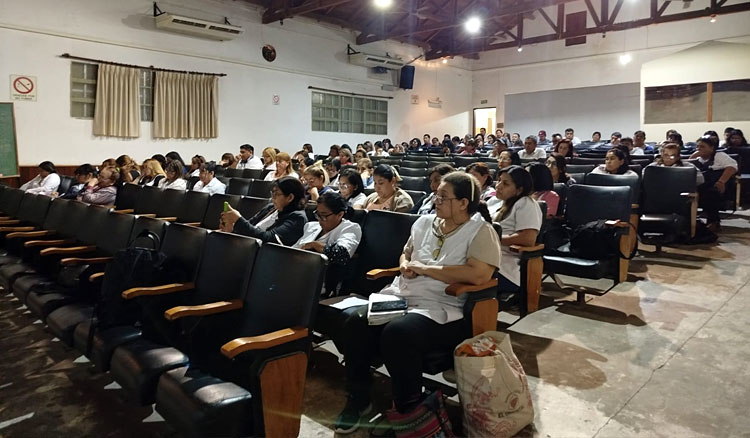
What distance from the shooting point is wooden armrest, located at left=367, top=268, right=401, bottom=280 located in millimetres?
2494

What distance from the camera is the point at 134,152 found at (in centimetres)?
939

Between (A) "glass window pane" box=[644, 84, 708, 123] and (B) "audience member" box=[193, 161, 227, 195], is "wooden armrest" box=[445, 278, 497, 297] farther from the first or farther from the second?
(A) "glass window pane" box=[644, 84, 708, 123]

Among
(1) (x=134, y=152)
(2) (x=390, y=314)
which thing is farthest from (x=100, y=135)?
(2) (x=390, y=314)

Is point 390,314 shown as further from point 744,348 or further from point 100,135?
point 100,135

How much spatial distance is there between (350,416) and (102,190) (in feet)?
15.2

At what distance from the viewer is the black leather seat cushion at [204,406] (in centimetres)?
162

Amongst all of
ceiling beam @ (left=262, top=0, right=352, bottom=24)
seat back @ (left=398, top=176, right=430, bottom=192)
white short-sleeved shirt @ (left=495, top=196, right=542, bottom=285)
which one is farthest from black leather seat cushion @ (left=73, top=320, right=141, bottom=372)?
ceiling beam @ (left=262, top=0, right=352, bottom=24)

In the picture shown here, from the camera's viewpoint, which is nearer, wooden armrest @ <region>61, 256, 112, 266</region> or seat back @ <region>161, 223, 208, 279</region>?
seat back @ <region>161, 223, 208, 279</region>

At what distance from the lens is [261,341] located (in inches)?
68.5

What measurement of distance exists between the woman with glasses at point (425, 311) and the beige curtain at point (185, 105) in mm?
8688

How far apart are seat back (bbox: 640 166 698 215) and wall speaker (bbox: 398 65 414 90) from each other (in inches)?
413

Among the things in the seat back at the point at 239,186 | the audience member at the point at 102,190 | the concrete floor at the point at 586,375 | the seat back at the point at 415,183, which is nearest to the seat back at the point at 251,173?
the seat back at the point at 239,186

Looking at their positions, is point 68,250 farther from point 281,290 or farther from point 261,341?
point 261,341

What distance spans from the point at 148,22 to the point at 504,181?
28.6ft
